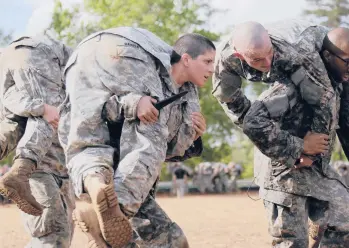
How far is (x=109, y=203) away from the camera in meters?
4.73

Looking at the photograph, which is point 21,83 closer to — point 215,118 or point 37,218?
point 37,218

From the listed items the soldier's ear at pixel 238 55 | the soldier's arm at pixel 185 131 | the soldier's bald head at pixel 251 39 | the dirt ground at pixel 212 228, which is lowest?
the dirt ground at pixel 212 228

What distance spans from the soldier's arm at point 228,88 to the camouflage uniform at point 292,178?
9.9 inches

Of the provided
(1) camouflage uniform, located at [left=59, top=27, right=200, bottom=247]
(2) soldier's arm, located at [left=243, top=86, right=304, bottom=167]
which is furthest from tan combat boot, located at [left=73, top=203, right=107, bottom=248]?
(2) soldier's arm, located at [left=243, top=86, right=304, bottom=167]

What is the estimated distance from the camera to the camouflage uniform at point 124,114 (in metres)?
5.09

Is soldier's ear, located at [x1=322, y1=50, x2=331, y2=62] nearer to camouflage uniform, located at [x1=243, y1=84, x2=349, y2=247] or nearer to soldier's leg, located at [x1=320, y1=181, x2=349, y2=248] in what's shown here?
camouflage uniform, located at [x1=243, y1=84, x2=349, y2=247]

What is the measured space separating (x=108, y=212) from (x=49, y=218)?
2.81 m

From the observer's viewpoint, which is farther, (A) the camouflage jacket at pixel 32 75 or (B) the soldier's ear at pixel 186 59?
(A) the camouflage jacket at pixel 32 75

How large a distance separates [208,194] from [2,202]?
30.4 ft

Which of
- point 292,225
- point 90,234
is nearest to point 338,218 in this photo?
point 292,225

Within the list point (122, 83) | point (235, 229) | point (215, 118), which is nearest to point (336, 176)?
point (122, 83)

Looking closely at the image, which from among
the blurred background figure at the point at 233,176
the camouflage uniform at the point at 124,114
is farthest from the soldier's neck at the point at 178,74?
the blurred background figure at the point at 233,176

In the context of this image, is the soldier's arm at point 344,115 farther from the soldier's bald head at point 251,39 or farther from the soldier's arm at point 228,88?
the soldier's bald head at point 251,39

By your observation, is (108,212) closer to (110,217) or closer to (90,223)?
(110,217)
